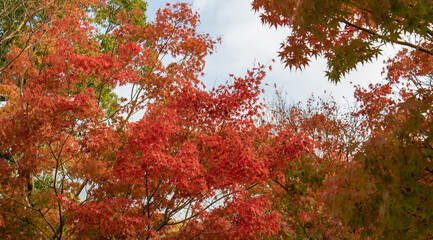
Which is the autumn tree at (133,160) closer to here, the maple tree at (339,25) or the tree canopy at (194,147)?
the tree canopy at (194,147)

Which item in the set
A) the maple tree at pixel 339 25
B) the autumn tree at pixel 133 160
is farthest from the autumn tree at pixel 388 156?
the autumn tree at pixel 133 160

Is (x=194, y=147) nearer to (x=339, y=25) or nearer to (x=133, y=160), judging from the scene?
(x=133, y=160)

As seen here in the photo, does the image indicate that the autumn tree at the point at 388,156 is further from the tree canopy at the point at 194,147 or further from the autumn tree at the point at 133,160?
the autumn tree at the point at 133,160

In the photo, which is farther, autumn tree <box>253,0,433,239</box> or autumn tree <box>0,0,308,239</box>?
autumn tree <box>0,0,308,239</box>

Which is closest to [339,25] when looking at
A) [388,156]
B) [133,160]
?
[388,156]

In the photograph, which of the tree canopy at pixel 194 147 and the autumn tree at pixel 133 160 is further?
the autumn tree at pixel 133 160

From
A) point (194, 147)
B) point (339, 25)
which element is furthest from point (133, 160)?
point (339, 25)

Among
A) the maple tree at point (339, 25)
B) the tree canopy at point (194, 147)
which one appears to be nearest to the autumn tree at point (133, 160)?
the tree canopy at point (194, 147)

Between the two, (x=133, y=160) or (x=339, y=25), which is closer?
(x=339, y=25)

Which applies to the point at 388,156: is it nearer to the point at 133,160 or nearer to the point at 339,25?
the point at 339,25

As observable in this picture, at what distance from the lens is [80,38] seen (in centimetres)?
1041

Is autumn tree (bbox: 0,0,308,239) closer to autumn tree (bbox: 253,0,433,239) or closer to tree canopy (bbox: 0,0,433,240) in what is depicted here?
tree canopy (bbox: 0,0,433,240)

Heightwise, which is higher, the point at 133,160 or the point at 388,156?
the point at 133,160

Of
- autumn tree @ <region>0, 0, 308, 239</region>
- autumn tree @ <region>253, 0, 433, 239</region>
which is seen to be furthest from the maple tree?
autumn tree @ <region>0, 0, 308, 239</region>
